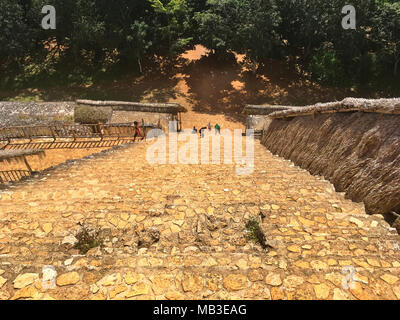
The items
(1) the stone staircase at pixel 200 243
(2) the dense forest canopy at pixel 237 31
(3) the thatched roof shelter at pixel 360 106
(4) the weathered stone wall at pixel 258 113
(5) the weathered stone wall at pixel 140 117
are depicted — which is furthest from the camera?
(2) the dense forest canopy at pixel 237 31

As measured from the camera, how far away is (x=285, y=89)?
21.8m

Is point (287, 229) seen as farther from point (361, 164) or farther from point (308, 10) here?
point (308, 10)

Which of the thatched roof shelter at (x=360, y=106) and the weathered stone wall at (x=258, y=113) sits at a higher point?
the thatched roof shelter at (x=360, y=106)

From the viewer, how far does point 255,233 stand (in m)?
3.26

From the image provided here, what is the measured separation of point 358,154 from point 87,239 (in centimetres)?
502

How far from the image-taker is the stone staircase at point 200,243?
2350mm

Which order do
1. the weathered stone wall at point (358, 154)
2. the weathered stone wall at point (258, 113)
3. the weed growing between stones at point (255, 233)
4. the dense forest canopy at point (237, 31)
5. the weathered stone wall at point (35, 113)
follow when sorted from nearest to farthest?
the weed growing between stones at point (255, 233)
the weathered stone wall at point (358, 154)
the weathered stone wall at point (258, 113)
the weathered stone wall at point (35, 113)
the dense forest canopy at point (237, 31)

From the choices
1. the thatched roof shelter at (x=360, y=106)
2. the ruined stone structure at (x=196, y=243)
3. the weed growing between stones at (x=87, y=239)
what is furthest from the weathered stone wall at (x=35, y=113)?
the thatched roof shelter at (x=360, y=106)

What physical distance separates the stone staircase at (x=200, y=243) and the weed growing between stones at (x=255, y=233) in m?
0.08

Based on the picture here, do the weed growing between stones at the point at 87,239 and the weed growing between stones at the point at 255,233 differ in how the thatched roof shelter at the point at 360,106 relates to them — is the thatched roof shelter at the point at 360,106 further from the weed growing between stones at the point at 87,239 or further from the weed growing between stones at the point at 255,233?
the weed growing between stones at the point at 87,239

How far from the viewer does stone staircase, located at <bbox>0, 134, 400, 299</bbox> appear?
235 centimetres

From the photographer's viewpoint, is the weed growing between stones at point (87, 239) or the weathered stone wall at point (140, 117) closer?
the weed growing between stones at point (87, 239)

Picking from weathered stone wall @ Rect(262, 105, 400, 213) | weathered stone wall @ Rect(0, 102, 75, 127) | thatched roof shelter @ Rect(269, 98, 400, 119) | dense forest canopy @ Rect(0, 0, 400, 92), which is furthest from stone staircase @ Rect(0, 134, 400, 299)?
dense forest canopy @ Rect(0, 0, 400, 92)
